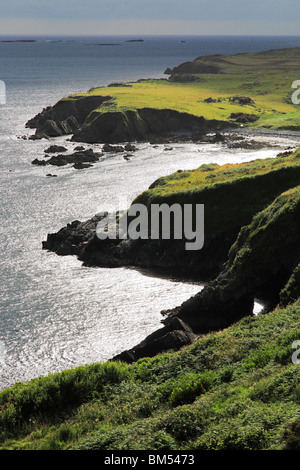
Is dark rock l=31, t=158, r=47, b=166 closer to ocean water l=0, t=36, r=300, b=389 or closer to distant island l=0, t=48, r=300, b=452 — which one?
ocean water l=0, t=36, r=300, b=389

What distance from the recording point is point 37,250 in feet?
253

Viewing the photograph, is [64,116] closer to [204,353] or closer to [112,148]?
[112,148]

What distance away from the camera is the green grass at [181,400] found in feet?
69.7

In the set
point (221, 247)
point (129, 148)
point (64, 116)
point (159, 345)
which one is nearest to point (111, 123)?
point (129, 148)

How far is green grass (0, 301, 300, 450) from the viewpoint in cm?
2123

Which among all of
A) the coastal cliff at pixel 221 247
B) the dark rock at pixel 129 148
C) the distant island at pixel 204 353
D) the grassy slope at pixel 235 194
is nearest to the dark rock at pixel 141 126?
the dark rock at pixel 129 148

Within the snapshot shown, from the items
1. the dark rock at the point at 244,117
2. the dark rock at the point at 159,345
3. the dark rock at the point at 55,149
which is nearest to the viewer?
the dark rock at the point at 159,345

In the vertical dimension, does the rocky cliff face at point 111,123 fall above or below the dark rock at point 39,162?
above

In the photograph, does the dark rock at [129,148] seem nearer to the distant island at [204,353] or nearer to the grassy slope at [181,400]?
the distant island at [204,353]

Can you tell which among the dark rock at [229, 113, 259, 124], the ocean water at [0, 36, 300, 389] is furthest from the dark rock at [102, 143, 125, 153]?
the dark rock at [229, 113, 259, 124]

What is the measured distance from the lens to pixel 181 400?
A: 27.1m

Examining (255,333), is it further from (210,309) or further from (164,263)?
(164,263)

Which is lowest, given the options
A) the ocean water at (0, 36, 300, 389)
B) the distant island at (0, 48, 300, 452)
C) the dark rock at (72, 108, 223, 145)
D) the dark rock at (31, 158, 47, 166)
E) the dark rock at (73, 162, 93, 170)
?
the ocean water at (0, 36, 300, 389)
